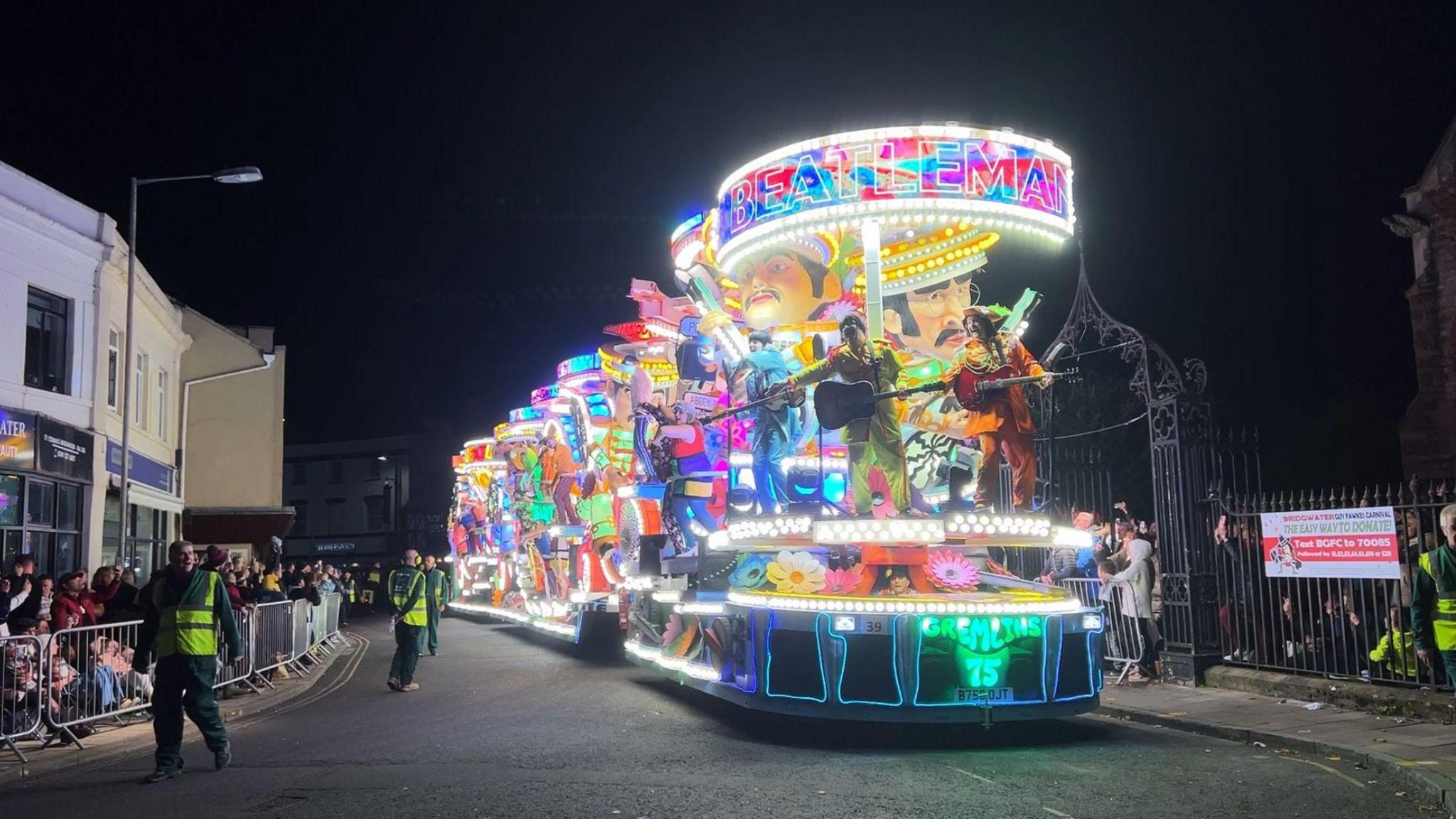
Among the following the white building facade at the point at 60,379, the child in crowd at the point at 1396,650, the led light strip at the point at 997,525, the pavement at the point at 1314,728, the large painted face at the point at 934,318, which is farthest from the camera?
the white building facade at the point at 60,379

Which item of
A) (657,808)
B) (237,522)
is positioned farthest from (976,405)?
(237,522)

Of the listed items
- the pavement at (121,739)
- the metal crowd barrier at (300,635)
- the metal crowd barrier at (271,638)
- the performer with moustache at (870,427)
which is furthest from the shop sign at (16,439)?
the performer with moustache at (870,427)

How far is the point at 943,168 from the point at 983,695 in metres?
5.56

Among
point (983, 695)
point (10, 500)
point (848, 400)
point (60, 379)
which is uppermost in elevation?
point (60, 379)

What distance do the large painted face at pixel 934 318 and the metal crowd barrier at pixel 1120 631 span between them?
3.65 m

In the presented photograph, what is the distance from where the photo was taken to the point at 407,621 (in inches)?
613

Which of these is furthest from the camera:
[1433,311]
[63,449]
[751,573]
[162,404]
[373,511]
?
[373,511]

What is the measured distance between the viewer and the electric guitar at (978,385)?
1184 centimetres

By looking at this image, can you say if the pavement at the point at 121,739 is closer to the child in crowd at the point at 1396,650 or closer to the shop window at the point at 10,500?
the shop window at the point at 10,500

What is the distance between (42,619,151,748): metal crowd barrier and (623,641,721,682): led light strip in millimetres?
5526

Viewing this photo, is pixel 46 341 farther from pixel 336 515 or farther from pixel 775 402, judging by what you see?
pixel 336 515

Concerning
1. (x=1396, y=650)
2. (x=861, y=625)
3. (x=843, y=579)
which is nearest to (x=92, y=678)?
(x=843, y=579)

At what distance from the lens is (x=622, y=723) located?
1169 cm

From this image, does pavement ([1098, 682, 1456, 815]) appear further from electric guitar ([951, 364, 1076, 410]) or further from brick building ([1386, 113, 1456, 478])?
brick building ([1386, 113, 1456, 478])
